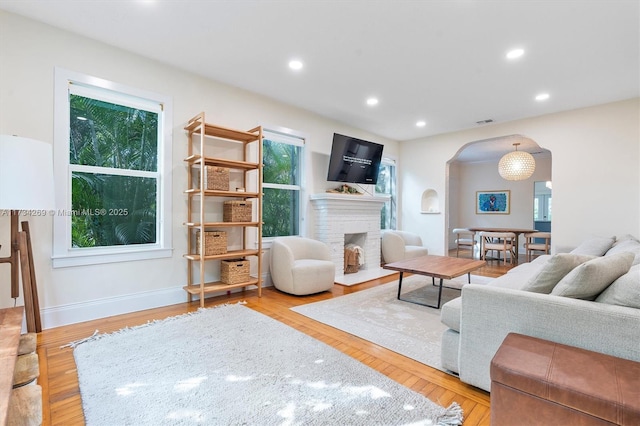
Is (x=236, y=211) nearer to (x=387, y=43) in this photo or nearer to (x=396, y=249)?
(x=387, y=43)

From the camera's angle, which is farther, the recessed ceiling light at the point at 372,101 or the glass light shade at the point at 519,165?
the glass light shade at the point at 519,165

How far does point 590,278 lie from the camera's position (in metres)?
1.53

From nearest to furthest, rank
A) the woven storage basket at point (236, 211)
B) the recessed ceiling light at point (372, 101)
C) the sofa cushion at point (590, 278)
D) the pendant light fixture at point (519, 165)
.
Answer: the sofa cushion at point (590, 278) → the woven storage basket at point (236, 211) → the recessed ceiling light at point (372, 101) → the pendant light fixture at point (519, 165)

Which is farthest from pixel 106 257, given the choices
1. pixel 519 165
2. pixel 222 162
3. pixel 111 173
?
pixel 519 165

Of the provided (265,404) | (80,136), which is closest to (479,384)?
(265,404)

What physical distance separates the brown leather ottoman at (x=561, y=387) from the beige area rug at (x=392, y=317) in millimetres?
791

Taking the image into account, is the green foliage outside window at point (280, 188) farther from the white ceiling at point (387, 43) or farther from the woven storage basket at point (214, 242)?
the woven storage basket at point (214, 242)

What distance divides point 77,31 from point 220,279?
2.82 metres

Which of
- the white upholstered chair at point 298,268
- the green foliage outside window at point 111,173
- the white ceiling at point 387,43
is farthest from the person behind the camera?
the white upholstered chair at point 298,268

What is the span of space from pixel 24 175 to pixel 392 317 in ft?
10.4

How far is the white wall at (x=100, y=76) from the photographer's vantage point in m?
2.56

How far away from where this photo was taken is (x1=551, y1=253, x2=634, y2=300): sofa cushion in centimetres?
153

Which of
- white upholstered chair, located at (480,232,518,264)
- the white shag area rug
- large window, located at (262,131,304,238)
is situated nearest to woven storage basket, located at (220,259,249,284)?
large window, located at (262,131,304,238)

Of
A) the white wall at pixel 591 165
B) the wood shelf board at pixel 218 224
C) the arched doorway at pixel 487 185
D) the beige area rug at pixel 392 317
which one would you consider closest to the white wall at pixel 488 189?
the arched doorway at pixel 487 185
